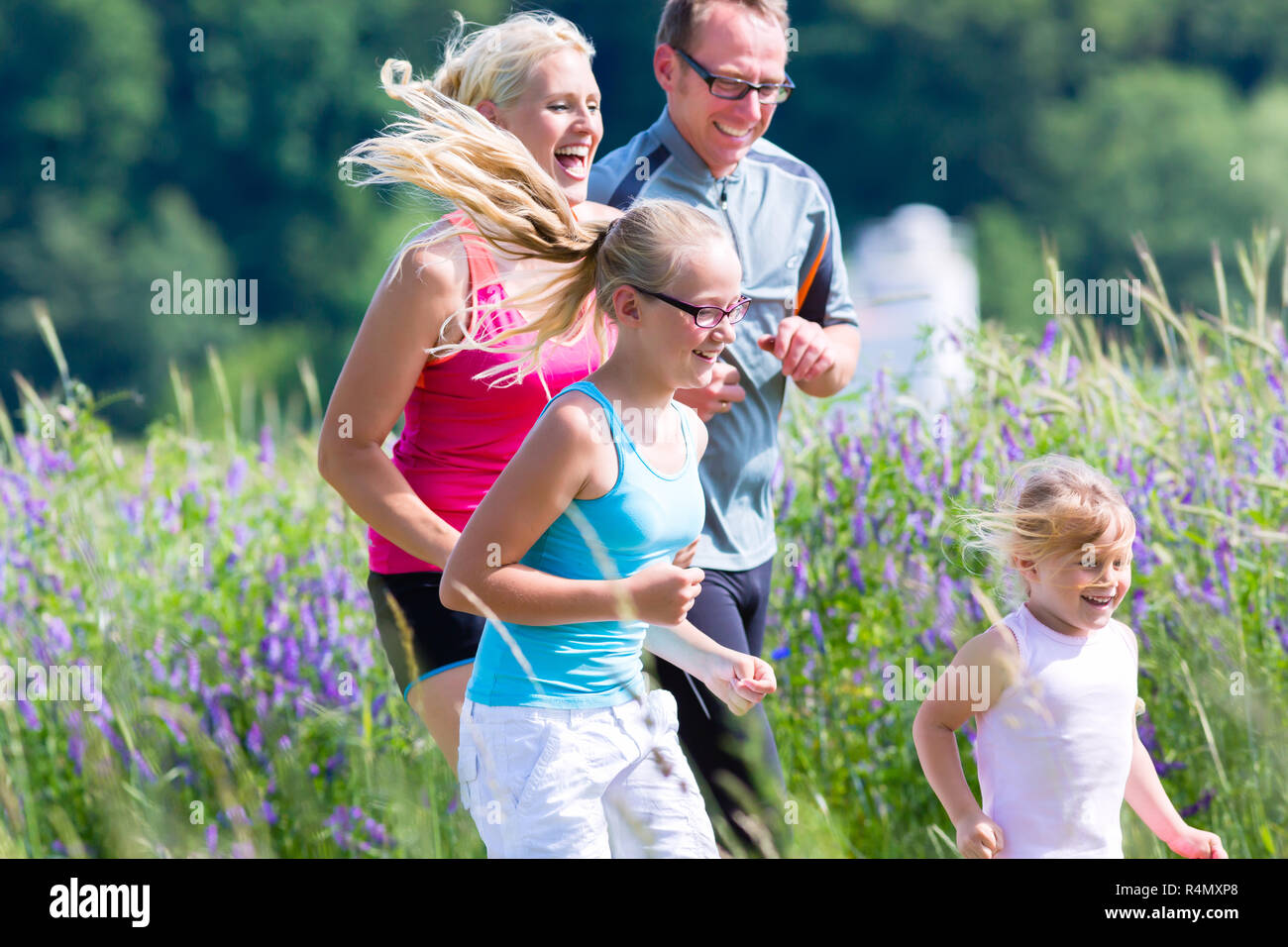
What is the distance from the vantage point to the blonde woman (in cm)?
246

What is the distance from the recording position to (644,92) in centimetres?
2788

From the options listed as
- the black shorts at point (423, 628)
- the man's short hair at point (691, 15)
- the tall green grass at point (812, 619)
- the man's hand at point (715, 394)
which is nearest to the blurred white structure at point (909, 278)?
the tall green grass at point (812, 619)

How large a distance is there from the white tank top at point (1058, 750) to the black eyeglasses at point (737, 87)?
110 centimetres

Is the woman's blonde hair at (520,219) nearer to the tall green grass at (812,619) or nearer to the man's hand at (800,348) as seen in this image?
the man's hand at (800,348)

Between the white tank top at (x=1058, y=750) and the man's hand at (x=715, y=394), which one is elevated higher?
the man's hand at (x=715, y=394)

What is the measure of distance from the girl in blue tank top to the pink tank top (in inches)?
3.5

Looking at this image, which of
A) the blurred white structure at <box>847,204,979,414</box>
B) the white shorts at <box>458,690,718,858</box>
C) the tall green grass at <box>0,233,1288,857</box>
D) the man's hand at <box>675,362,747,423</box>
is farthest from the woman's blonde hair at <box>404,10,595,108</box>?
the blurred white structure at <box>847,204,979,414</box>

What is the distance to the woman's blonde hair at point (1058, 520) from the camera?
2283 mm

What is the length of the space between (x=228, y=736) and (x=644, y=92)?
25366 millimetres

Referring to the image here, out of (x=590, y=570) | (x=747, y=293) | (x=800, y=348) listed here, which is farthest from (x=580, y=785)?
(x=747, y=293)

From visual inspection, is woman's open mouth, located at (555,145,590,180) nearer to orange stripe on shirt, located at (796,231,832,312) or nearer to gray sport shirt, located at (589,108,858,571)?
gray sport shirt, located at (589,108,858,571)

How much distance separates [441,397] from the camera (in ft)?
8.34

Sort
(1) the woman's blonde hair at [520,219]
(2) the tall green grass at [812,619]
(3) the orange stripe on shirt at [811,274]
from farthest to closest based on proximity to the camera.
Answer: (2) the tall green grass at [812,619]
(3) the orange stripe on shirt at [811,274]
(1) the woman's blonde hair at [520,219]

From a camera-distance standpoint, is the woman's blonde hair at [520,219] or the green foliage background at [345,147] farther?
the green foliage background at [345,147]
